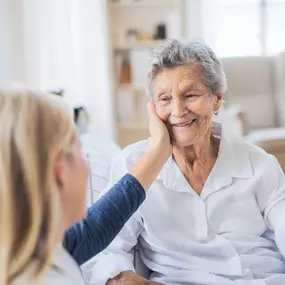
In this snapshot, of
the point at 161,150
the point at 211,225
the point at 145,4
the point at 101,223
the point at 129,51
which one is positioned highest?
the point at 145,4

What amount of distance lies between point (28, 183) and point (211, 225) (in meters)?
0.84

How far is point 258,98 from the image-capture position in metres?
4.30

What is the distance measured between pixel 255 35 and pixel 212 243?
3539 mm

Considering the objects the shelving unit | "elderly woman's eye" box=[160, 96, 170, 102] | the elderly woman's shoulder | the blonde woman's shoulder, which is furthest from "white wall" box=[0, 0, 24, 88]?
the blonde woman's shoulder

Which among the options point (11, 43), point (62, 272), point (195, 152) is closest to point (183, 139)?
point (195, 152)

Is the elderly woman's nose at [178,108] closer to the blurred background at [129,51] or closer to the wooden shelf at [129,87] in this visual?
the blurred background at [129,51]

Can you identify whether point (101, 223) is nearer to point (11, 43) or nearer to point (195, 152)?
point (195, 152)

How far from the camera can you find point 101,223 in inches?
50.1

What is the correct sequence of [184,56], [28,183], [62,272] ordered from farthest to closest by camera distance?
[184,56], [62,272], [28,183]

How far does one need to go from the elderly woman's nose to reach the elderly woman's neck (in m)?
0.10

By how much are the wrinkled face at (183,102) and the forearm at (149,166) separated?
126 mm


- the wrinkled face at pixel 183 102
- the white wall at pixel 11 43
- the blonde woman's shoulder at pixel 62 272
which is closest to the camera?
the blonde woman's shoulder at pixel 62 272

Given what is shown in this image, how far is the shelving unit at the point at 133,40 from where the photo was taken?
4477 millimetres

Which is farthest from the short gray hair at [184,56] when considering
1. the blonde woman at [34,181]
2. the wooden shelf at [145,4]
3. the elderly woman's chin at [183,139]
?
the wooden shelf at [145,4]
